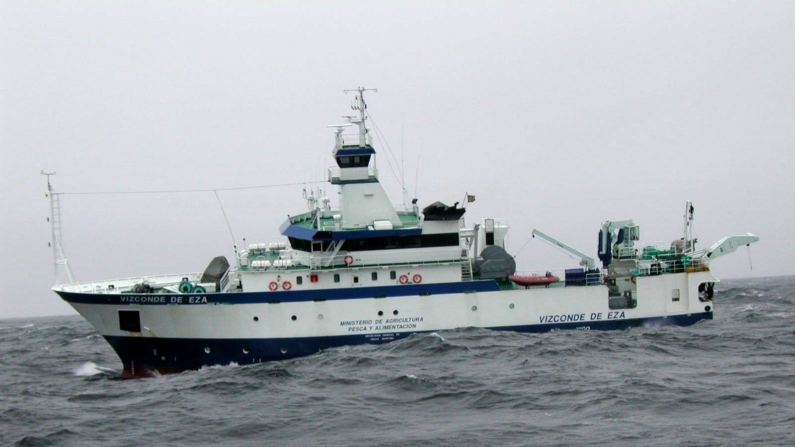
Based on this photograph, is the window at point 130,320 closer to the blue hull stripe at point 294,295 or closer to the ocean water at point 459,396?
the blue hull stripe at point 294,295

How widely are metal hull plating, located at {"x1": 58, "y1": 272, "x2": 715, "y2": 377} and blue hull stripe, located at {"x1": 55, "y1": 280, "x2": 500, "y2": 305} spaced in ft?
0.10

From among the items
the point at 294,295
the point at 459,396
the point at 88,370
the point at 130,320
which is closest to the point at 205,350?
the point at 130,320

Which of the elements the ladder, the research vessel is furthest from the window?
the ladder

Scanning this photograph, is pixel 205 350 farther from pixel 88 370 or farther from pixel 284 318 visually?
pixel 88 370

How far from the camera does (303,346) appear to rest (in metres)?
25.6

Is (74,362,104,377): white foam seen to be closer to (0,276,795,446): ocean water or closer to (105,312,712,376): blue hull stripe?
(0,276,795,446): ocean water

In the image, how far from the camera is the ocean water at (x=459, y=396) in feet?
52.5

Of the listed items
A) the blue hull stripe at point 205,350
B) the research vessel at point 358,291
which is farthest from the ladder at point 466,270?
the blue hull stripe at point 205,350

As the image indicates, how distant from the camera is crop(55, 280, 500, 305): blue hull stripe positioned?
82.9 ft

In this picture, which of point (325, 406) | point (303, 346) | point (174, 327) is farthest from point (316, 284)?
point (325, 406)

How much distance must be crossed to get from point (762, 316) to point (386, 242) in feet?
50.2

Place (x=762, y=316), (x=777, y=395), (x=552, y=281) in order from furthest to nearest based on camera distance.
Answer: (x=762, y=316) → (x=552, y=281) → (x=777, y=395)

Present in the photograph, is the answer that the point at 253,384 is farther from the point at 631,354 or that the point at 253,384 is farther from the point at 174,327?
the point at 631,354

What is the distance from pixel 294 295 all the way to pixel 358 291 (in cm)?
196
